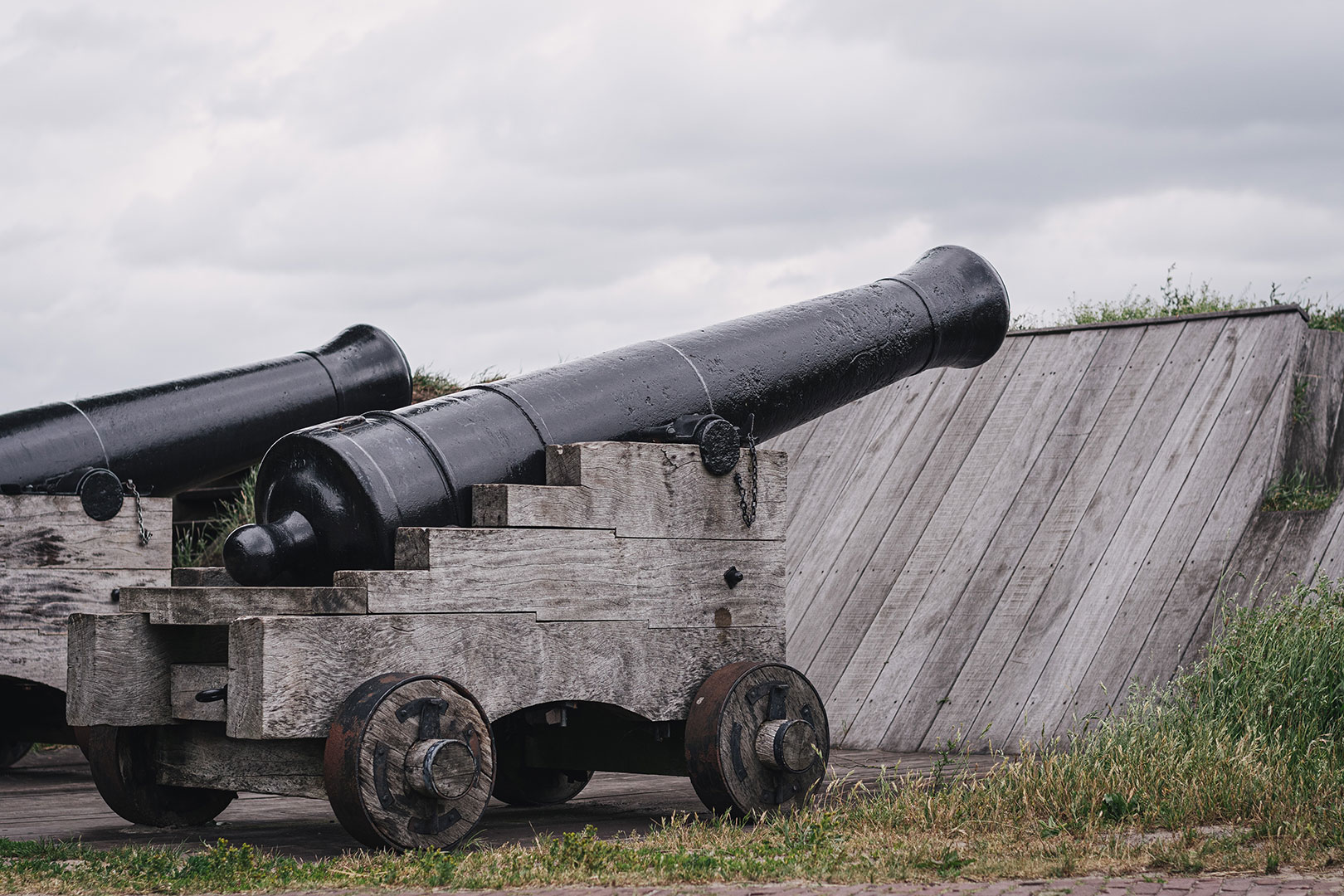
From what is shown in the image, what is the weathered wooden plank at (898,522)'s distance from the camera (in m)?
8.46

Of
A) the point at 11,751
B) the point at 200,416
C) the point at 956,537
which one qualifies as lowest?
the point at 11,751

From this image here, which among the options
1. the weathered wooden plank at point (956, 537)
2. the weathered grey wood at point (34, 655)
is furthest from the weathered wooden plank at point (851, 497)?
the weathered grey wood at point (34, 655)

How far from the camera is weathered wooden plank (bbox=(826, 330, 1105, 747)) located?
8.12 meters

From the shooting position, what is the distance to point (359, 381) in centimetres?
846

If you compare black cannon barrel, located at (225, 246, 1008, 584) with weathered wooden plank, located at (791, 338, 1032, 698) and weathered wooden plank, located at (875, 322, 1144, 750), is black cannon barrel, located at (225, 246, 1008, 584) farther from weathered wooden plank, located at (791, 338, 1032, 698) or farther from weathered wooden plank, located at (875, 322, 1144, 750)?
weathered wooden plank, located at (791, 338, 1032, 698)

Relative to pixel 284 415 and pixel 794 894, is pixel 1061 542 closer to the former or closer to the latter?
pixel 284 415

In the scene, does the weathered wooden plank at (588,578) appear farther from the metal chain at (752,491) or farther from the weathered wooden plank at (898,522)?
the weathered wooden plank at (898,522)

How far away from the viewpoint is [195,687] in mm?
4902

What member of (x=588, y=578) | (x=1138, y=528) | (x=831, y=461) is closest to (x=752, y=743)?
(x=588, y=578)

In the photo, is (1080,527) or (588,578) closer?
(588,578)

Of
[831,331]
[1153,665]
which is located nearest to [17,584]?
[831,331]

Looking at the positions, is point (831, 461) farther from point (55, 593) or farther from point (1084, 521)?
point (55, 593)

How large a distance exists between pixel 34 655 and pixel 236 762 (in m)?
2.73

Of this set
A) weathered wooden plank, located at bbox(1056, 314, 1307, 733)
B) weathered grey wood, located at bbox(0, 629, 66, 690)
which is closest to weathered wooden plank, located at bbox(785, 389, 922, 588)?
weathered wooden plank, located at bbox(1056, 314, 1307, 733)
